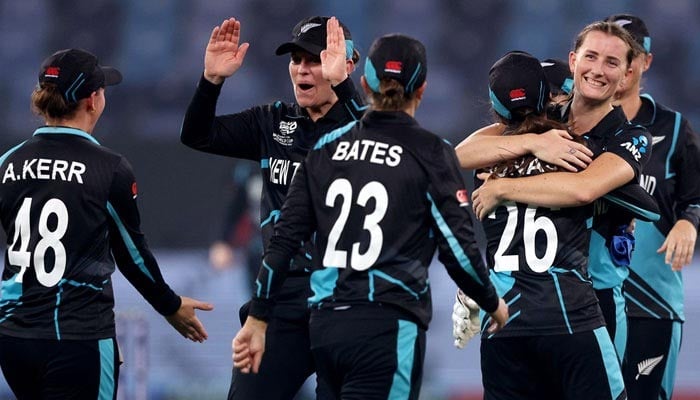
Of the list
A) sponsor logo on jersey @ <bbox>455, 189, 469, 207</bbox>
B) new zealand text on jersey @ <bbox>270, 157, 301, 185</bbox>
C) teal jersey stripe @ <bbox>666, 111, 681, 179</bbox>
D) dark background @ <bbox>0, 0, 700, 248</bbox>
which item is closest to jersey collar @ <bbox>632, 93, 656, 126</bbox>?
teal jersey stripe @ <bbox>666, 111, 681, 179</bbox>

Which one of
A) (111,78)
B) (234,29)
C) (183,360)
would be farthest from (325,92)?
(183,360)

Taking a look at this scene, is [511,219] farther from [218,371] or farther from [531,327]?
[218,371]

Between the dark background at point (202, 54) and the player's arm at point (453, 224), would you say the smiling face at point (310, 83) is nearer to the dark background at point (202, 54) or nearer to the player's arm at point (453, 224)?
the player's arm at point (453, 224)

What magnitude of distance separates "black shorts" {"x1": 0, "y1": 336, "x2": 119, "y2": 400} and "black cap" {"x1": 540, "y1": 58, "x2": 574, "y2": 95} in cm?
227

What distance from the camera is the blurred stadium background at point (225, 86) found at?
1126cm

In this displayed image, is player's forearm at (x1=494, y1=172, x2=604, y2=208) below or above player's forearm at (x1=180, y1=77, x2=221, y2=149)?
above

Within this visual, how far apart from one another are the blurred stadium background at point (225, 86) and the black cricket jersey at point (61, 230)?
20.6 ft

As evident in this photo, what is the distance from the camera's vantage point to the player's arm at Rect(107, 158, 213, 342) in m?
4.48

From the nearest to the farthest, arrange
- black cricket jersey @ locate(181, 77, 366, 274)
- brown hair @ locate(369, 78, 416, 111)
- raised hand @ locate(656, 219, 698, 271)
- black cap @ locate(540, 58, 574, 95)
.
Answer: brown hair @ locate(369, 78, 416, 111), black cricket jersey @ locate(181, 77, 366, 274), black cap @ locate(540, 58, 574, 95), raised hand @ locate(656, 219, 698, 271)

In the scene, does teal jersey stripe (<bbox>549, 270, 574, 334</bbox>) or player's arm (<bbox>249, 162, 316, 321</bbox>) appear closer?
player's arm (<bbox>249, 162, 316, 321</bbox>)

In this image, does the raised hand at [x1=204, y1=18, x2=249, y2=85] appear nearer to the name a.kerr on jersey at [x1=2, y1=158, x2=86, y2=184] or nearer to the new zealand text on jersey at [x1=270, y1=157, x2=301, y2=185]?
the new zealand text on jersey at [x1=270, y1=157, x2=301, y2=185]

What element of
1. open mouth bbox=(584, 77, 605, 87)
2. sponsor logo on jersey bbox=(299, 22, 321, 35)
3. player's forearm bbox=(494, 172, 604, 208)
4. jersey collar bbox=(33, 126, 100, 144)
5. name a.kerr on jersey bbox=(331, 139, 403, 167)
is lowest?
player's forearm bbox=(494, 172, 604, 208)

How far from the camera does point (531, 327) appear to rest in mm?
4414

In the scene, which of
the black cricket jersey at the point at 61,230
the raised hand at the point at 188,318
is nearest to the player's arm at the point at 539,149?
the raised hand at the point at 188,318
